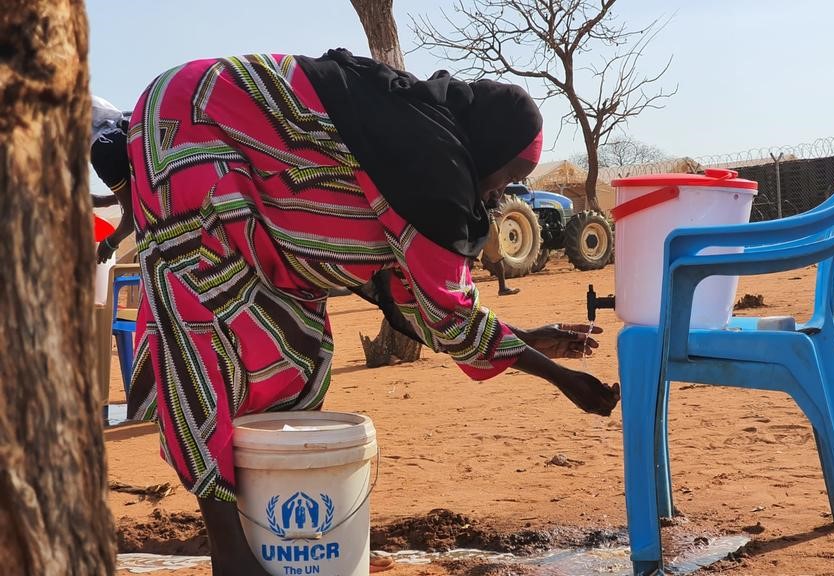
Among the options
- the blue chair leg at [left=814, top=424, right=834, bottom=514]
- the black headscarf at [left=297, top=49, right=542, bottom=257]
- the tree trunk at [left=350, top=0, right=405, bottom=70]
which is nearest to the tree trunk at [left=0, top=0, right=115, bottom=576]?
the black headscarf at [left=297, top=49, right=542, bottom=257]

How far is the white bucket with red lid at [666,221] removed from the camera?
9.62ft

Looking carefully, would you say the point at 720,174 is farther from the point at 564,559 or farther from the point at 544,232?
the point at 544,232

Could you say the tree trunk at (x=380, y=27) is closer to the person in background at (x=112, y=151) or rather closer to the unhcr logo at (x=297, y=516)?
the person in background at (x=112, y=151)

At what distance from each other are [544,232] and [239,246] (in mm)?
14450

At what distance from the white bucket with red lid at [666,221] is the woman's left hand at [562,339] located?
14cm

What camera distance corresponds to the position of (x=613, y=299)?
10.7 feet

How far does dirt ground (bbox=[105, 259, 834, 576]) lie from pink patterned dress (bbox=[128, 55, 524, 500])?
0.82 meters

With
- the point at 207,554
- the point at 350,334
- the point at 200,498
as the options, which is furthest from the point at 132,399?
the point at 350,334

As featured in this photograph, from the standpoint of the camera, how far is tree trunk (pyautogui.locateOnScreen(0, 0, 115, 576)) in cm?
122

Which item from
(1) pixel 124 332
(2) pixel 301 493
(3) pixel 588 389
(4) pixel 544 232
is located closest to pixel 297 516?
(2) pixel 301 493

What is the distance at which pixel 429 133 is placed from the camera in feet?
8.38

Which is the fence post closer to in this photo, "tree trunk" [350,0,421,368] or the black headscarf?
"tree trunk" [350,0,421,368]

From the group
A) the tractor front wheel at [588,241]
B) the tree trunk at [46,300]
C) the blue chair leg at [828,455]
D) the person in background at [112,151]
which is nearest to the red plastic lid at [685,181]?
the blue chair leg at [828,455]

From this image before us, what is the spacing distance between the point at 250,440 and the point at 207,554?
1101 mm
